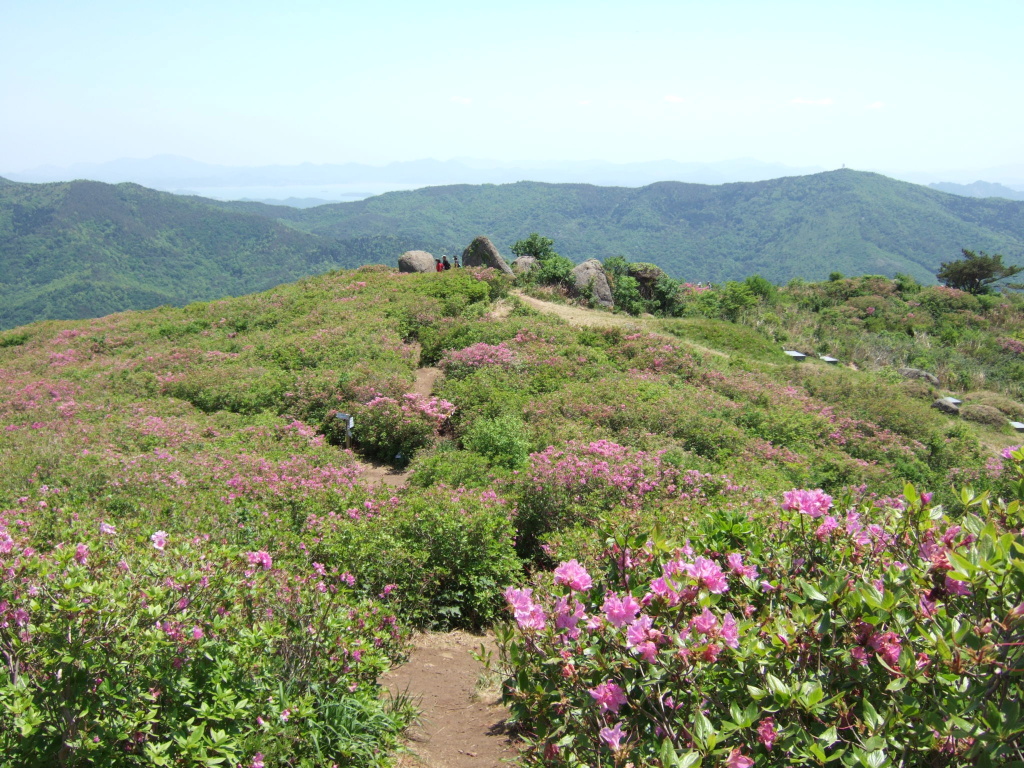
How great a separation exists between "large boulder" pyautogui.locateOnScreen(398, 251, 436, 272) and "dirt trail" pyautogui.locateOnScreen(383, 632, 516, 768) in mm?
25076

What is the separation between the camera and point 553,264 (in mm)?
25859

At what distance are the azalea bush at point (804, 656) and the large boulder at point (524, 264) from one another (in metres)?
25.0

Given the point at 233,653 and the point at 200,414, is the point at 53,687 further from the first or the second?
the point at 200,414

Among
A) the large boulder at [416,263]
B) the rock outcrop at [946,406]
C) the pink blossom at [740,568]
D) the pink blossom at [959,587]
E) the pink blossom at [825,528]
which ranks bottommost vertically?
the rock outcrop at [946,406]

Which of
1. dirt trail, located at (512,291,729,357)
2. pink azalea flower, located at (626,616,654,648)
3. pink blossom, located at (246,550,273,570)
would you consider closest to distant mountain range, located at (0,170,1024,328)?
dirt trail, located at (512,291,729,357)

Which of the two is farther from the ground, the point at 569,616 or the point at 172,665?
the point at 569,616

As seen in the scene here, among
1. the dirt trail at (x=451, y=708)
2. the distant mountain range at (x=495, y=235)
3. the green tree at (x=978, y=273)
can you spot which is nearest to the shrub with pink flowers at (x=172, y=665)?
the dirt trail at (x=451, y=708)

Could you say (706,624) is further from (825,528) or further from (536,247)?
(536,247)

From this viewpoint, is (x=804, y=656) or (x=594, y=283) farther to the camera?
(x=594, y=283)

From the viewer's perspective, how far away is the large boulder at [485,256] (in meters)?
27.6

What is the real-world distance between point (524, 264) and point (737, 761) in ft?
89.3

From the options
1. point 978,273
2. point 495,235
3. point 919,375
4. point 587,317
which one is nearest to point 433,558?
point 587,317

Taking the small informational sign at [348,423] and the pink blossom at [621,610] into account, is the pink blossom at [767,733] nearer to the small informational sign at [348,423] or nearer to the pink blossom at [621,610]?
the pink blossom at [621,610]

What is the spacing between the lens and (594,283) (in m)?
25.2
